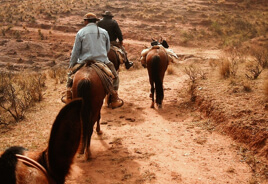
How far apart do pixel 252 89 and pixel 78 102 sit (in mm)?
6748

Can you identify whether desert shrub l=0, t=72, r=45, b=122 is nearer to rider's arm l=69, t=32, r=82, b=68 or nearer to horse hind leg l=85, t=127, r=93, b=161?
rider's arm l=69, t=32, r=82, b=68

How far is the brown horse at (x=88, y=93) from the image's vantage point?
4.43 metres

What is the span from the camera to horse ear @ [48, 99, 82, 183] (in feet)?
4.57

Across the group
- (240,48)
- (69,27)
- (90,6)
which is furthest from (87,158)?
(90,6)

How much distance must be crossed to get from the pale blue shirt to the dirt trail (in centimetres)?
205

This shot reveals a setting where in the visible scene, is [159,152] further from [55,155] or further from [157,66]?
[55,155]

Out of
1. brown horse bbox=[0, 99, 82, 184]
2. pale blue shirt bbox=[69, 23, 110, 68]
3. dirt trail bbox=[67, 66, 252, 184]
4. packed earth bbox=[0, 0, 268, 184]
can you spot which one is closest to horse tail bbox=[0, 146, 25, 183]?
brown horse bbox=[0, 99, 82, 184]

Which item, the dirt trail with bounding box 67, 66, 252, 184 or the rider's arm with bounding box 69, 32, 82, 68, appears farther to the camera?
the rider's arm with bounding box 69, 32, 82, 68

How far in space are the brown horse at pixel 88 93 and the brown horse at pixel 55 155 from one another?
9.59ft

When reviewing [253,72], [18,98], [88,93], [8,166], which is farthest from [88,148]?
[253,72]

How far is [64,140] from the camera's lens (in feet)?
4.67

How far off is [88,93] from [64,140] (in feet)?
10.1

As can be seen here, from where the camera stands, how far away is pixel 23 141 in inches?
221

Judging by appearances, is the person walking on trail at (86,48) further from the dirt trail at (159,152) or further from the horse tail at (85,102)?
the dirt trail at (159,152)
